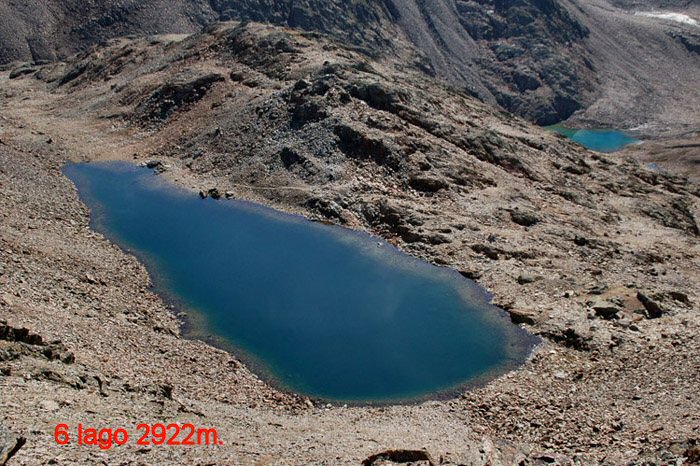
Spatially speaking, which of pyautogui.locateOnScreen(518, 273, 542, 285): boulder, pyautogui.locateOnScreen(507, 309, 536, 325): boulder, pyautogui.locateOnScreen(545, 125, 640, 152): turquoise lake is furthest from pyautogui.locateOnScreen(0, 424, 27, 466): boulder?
pyautogui.locateOnScreen(545, 125, 640, 152): turquoise lake

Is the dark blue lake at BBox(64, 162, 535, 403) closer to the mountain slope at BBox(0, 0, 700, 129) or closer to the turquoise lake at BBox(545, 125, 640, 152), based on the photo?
the mountain slope at BBox(0, 0, 700, 129)

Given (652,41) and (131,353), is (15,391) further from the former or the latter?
(652,41)

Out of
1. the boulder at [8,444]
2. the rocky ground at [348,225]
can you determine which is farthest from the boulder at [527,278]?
the boulder at [8,444]

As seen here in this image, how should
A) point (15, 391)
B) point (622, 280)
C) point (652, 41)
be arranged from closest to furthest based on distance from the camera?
point (15, 391)
point (622, 280)
point (652, 41)

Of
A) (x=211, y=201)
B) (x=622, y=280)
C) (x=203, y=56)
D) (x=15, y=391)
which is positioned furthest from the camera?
(x=203, y=56)

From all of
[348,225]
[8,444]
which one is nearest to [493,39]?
A: [348,225]

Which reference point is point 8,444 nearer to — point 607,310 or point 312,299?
point 312,299

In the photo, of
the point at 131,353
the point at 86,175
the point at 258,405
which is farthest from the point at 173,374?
the point at 86,175
